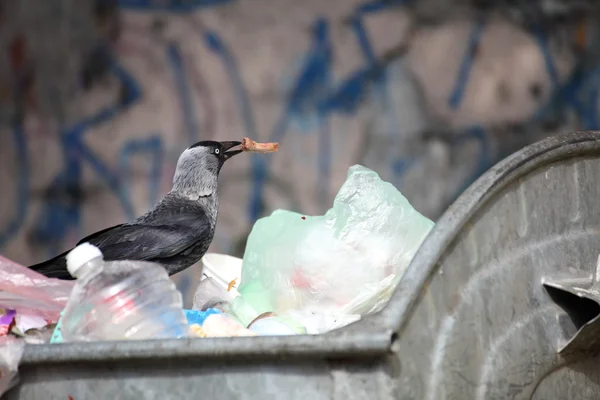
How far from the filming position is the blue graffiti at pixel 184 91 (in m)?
4.66

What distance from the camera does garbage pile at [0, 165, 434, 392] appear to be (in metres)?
1.64

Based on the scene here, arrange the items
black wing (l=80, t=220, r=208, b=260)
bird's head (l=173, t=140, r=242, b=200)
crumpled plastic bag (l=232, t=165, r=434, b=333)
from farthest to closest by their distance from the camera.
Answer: bird's head (l=173, t=140, r=242, b=200)
black wing (l=80, t=220, r=208, b=260)
crumpled plastic bag (l=232, t=165, r=434, b=333)

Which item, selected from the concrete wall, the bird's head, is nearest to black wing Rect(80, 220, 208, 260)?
the bird's head

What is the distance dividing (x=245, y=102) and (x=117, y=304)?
3.08 m

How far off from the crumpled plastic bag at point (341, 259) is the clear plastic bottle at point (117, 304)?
29 cm

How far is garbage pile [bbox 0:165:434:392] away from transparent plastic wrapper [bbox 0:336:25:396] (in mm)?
84

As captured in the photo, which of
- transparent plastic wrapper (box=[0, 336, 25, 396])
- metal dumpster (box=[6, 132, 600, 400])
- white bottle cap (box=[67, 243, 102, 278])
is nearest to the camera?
metal dumpster (box=[6, 132, 600, 400])

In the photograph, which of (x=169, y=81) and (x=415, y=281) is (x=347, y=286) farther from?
(x=169, y=81)

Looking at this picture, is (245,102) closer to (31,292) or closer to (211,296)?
(211,296)

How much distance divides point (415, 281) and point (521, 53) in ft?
11.2

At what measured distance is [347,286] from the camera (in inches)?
71.3

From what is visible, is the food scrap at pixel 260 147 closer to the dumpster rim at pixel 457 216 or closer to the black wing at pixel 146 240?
the black wing at pixel 146 240

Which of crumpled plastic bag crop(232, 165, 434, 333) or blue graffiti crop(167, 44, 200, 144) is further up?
blue graffiti crop(167, 44, 200, 144)

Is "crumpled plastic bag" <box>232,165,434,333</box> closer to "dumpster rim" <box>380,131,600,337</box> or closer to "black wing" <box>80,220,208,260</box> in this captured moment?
"dumpster rim" <box>380,131,600,337</box>
